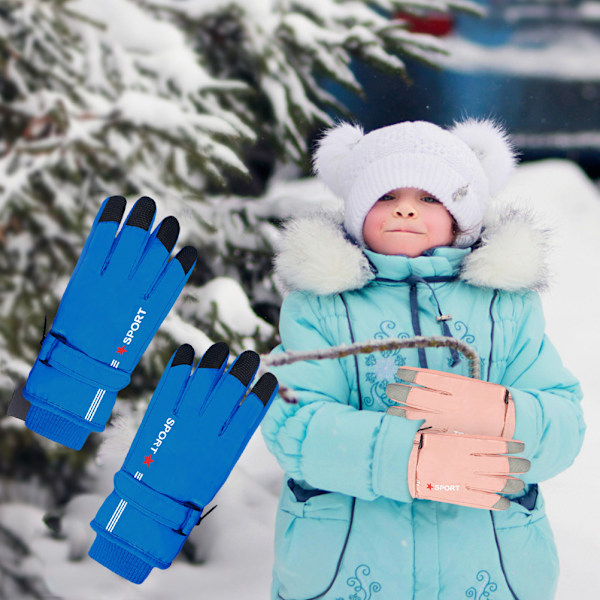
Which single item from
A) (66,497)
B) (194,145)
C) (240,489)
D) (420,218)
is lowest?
(66,497)

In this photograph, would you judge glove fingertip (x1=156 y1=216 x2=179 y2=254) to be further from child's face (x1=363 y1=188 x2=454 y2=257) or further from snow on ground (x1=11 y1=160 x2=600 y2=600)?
snow on ground (x1=11 y1=160 x2=600 y2=600)

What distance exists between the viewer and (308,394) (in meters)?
1.34

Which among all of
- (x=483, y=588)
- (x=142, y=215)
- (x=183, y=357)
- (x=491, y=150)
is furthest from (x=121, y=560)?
(x=491, y=150)

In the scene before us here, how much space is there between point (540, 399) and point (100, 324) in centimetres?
80

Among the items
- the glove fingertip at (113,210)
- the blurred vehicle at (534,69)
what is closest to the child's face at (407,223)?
the glove fingertip at (113,210)

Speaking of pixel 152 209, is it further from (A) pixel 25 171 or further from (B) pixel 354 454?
(A) pixel 25 171

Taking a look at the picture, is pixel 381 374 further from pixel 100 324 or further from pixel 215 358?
pixel 100 324

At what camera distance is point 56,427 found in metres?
1.19

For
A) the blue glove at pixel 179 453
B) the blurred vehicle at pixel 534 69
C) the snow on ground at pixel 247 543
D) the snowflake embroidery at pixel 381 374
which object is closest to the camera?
the blue glove at pixel 179 453

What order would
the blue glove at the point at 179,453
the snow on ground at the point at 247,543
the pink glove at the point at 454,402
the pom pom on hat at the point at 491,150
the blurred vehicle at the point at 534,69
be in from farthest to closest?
the blurred vehicle at the point at 534,69
the snow on ground at the point at 247,543
the pom pom on hat at the point at 491,150
the pink glove at the point at 454,402
the blue glove at the point at 179,453

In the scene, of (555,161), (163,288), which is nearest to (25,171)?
(163,288)

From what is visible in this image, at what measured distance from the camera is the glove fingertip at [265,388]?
1160 millimetres

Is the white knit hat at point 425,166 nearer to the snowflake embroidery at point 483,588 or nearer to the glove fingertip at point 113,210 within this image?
the glove fingertip at point 113,210

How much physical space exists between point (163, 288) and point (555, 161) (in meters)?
5.14
